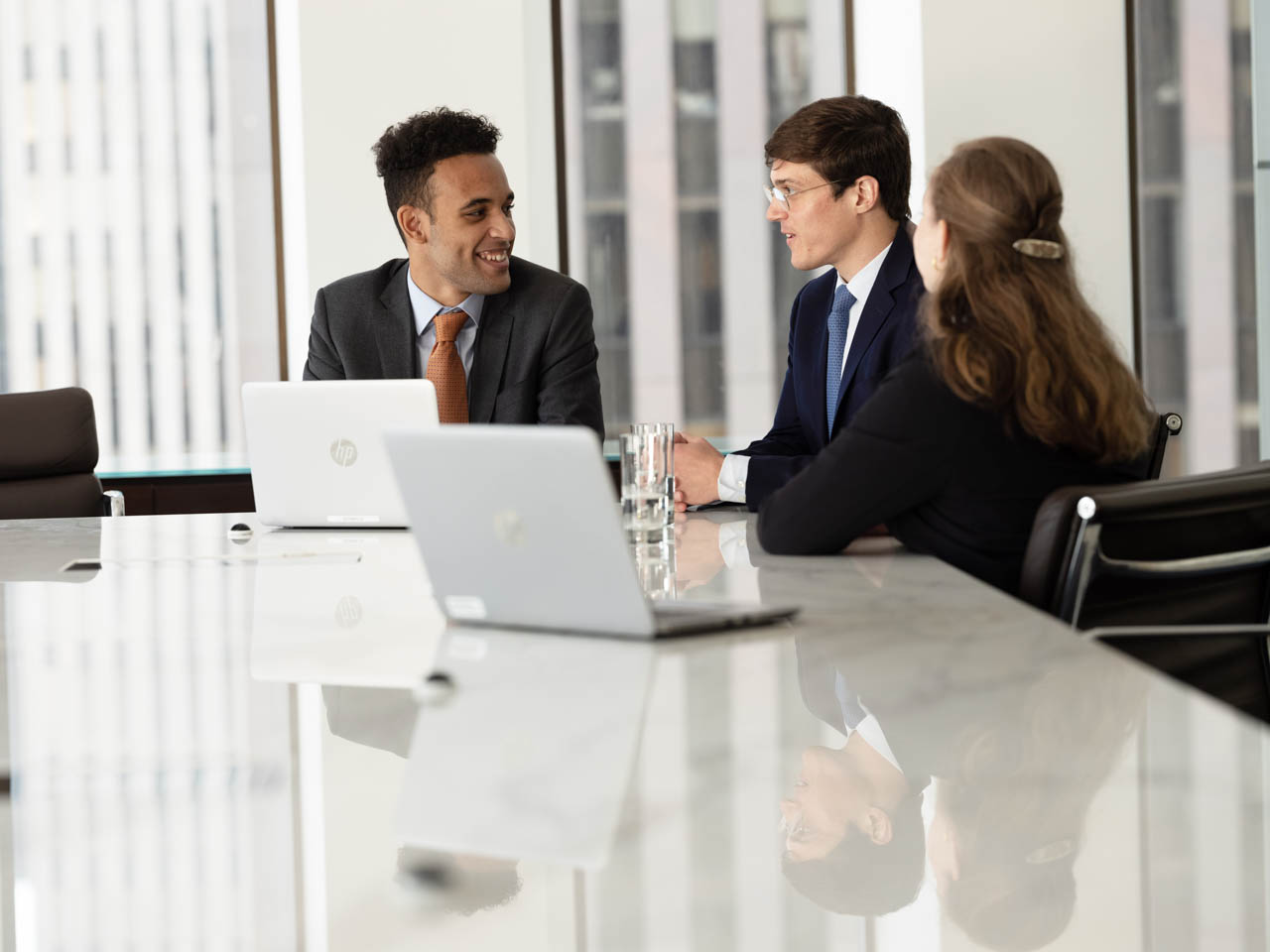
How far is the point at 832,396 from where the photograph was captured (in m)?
2.93

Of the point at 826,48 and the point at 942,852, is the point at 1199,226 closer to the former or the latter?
the point at 826,48

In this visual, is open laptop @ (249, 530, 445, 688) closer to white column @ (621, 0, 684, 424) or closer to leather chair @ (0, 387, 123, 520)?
leather chair @ (0, 387, 123, 520)

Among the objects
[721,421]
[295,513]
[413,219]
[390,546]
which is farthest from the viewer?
[721,421]

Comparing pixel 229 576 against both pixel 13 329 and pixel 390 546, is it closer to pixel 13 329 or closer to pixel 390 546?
pixel 390 546

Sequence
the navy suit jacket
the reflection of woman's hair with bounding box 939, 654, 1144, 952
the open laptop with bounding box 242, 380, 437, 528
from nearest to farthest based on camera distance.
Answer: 1. the reflection of woman's hair with bounding box 939, 654, 1144, 952
2. the open laptop with bounding box 242, 380, 437, 528
3. the navy suit jacket

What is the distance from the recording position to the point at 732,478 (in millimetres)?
2602

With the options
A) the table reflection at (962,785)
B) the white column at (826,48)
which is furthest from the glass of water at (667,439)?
the white column at (826,48)

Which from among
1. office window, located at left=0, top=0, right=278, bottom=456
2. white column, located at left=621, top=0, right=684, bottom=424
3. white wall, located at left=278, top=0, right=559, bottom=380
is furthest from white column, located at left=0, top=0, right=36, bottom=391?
white column, located at left=621, top=0, right=684, bottom=424

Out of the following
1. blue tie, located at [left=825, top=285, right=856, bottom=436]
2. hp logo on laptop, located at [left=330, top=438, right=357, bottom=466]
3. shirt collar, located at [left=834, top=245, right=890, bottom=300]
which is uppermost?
shirt collar, located at [left=834, top=245, right=890, bottom=300]

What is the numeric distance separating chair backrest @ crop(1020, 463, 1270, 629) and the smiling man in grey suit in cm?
181

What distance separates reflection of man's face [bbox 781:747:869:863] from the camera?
82 cm

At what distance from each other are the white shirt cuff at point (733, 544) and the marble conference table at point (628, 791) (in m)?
0.44

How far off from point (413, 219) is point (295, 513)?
4.21 ft

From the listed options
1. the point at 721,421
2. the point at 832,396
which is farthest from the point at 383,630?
the point at 721,421
